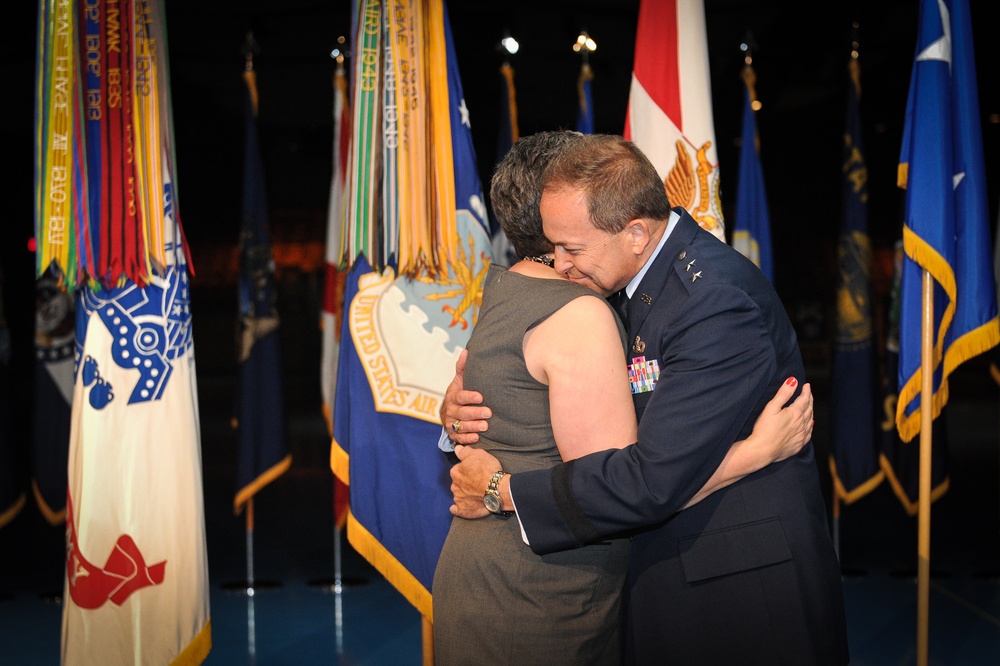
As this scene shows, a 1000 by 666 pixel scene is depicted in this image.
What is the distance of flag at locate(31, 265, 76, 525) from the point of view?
13.9 ft

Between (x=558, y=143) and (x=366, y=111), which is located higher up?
(x=366, y=111)

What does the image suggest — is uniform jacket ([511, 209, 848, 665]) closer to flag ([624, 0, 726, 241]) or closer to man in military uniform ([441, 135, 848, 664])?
man in military uniform ([441, 135, 848, 664])

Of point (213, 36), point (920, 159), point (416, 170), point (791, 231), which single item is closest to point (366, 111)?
point (416, 170)

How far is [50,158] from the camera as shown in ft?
7.61

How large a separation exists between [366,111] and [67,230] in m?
0.81

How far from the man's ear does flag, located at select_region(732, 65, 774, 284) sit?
258 centimetres

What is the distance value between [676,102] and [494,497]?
1.67 metres

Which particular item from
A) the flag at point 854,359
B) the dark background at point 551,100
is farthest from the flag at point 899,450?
the dark background at point 551,100

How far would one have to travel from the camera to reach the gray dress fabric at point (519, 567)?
151 centimetres

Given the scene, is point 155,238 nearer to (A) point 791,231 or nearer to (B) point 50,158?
(B) point 50,158

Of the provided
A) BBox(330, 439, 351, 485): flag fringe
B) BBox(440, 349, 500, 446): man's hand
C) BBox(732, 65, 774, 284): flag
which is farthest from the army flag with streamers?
BBox(732, 65, 774, 284): flag

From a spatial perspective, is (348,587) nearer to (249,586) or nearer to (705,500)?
A: (249,586)

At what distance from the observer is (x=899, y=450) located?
4.36 metres

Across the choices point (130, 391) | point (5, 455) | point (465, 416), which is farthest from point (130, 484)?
point (5, 455)
